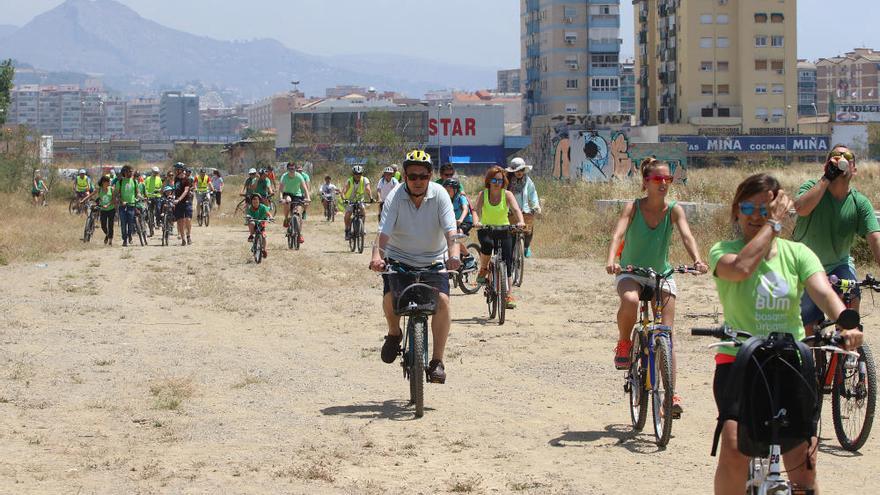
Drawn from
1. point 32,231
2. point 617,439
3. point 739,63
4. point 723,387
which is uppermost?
point 739,63

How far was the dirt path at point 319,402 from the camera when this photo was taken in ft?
24.8

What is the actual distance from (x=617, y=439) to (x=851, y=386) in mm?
1484

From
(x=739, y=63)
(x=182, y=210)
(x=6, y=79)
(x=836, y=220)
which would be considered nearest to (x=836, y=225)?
(x=836, y=220)

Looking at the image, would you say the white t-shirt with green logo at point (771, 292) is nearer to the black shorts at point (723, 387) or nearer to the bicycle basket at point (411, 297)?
the black shorts at point (723, 387)

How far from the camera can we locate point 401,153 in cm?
7469

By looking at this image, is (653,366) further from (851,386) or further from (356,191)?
(356,191)

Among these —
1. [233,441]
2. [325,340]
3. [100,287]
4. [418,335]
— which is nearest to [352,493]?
[233,441]

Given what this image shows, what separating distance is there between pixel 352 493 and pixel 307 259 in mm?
17346

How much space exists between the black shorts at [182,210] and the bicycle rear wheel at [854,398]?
2204 centimetres

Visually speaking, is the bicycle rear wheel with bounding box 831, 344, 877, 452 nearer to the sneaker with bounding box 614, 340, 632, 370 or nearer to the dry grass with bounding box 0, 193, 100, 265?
the sneaker with bounding box 614, 340, 632, 370

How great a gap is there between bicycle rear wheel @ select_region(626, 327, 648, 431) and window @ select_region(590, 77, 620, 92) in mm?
123293

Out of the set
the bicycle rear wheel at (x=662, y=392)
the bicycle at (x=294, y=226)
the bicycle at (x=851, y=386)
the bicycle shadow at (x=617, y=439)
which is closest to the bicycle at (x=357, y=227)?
the bicycle at (x=294, y=226)

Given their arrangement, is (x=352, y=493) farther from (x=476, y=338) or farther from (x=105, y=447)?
(x=476, y=338)

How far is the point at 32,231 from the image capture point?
31969 mm
